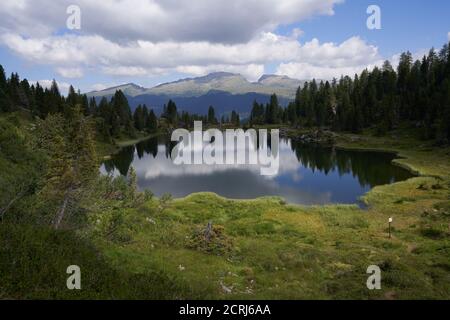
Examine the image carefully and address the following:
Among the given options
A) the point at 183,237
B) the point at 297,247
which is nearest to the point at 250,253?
the point at 297,247

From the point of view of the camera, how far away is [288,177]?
244 feet

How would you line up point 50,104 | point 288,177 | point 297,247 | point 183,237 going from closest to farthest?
point 297,247
point 183,237
point 288,177
point 50,104

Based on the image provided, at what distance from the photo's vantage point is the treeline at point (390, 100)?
11225cm

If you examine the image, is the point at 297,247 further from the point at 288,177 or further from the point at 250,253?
the point at 288,177

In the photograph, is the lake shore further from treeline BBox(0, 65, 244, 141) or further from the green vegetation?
treeline BBox(0, 65, 244, 141)

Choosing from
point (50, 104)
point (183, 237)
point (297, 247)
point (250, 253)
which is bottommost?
point (297, 247)

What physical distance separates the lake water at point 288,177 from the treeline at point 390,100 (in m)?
27.5

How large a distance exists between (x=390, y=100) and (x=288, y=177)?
77.8m

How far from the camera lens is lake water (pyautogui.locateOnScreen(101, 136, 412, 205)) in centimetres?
5903

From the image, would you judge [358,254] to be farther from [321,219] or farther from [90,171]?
[90,171]

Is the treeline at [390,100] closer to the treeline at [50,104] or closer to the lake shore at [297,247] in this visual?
the lake shore at [297,247]

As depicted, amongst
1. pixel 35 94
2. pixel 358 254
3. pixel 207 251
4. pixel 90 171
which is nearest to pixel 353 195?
pixel 358 254

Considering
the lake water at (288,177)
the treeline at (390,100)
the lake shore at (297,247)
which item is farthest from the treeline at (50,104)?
the treeline at (390,100)
